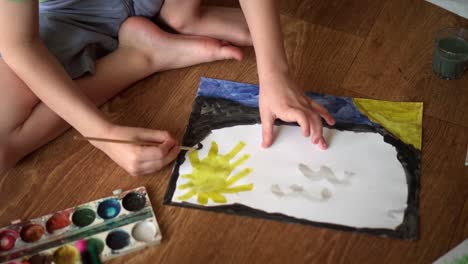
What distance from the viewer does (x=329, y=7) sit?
1274 mm

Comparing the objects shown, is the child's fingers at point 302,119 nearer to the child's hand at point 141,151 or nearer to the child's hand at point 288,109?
the child's hand at point 288,109

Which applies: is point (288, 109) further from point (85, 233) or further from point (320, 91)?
point (85, 233)

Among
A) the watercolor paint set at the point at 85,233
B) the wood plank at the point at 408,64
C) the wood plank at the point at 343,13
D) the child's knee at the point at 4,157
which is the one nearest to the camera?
the watercolor paint set at the point at 85,233

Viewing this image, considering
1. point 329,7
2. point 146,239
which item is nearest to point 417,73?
point 329,7

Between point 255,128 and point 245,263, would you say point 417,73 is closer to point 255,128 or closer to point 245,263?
point 255,128

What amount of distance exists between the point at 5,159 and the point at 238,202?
1.38ft

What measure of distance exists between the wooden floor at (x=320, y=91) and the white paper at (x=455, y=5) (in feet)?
0.06

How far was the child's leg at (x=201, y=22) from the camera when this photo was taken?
3.78ft

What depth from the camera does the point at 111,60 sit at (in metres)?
1.08

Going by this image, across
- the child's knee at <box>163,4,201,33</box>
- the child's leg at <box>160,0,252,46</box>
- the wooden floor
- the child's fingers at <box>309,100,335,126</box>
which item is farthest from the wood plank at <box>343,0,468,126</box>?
the child's knee at <box>163,4,201,33</box>

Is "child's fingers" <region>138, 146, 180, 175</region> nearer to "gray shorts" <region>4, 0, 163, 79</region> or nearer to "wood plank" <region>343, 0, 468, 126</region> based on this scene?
"gray shorts" <region>4, 0, 163, 79</region>

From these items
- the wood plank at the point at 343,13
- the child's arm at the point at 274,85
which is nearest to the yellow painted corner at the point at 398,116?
the child's arm at the point at 274,85

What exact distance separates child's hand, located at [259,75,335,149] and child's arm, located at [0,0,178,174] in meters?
0.17

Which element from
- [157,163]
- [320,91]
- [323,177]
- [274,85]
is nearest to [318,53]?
[320,91]
